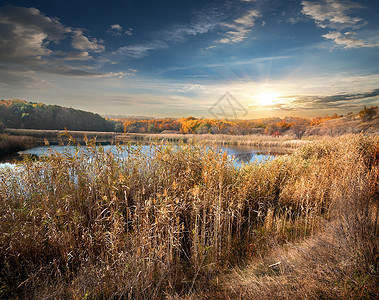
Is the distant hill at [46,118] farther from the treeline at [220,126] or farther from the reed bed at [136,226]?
the reed bed at [136,226]

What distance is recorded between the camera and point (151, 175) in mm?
5184

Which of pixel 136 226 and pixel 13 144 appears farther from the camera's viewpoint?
pixel 13 144

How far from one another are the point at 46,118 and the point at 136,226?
31.8 metres

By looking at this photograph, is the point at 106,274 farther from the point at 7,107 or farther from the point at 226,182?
the point at 7,107

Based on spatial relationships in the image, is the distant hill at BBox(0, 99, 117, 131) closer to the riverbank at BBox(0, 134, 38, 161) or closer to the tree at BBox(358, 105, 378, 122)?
the riverbank at BBox(0, 134, 38, 161)

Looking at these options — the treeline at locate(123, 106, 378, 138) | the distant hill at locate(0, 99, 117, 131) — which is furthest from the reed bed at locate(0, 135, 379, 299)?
the distant hill at locate(0, 99, 117, 131)

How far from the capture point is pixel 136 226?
12.3 ft

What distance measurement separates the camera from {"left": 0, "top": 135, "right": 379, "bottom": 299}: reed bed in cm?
288

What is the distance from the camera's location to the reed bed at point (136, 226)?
2.88 meters

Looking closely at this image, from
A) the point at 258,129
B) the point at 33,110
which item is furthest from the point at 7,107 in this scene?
the point at 258,129

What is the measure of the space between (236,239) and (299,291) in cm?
217

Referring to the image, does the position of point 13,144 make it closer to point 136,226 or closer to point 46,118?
point 46,118

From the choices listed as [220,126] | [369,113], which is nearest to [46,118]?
[220,126]

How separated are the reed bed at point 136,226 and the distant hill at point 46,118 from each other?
26607 mm
